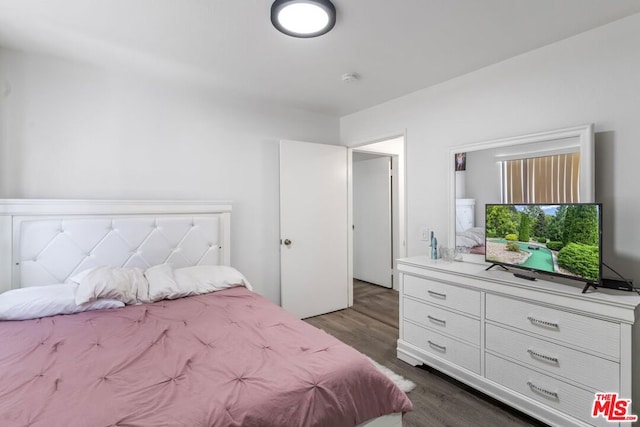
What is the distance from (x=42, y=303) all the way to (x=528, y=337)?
9.96ft

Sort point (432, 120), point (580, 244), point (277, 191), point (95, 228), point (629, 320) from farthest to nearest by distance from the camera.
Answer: point (277, 191)
point (432, 120)
point (95, 228)
point (580, 244)
point (629, 320)

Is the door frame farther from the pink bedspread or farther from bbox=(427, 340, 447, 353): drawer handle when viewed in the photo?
the pink bedspread

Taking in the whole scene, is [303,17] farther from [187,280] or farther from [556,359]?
[556,359]

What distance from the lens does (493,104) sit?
8.29 feet

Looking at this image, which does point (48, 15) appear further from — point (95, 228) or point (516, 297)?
point (516, 297)

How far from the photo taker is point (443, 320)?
2396 mm

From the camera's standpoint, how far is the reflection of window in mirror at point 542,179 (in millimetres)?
2051

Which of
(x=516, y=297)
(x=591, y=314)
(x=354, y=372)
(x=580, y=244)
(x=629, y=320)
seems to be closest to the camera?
(x=354, y=372)

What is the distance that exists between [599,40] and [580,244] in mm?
1325

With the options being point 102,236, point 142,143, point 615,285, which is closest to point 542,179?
point 615,285

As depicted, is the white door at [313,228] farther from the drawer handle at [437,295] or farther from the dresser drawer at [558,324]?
the dresser drawer at [558,324]

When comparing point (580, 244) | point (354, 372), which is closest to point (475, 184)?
point (580, 244)

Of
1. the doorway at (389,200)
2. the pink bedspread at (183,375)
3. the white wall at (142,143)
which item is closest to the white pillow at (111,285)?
the pink bedspread at (183,375)

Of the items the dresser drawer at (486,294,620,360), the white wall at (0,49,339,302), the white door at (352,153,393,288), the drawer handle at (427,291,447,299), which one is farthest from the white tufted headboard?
the white door at (352,153,393,288)
